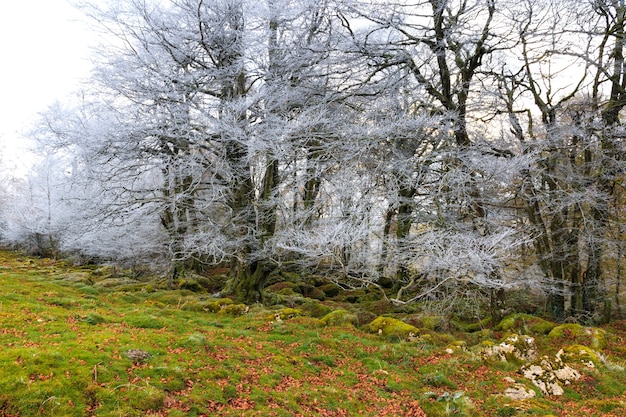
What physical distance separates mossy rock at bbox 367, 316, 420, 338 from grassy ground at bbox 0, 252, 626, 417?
0.29 metres

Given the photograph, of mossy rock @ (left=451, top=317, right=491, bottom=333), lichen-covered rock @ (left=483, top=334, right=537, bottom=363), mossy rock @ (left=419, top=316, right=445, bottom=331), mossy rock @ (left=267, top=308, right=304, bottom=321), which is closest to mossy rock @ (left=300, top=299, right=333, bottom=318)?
mossy rock @ (left=267, top=308, right=304, bottom=321)

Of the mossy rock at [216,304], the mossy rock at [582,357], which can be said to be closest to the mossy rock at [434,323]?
the mossy rock at [582,357]

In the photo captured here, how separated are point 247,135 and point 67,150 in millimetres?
5310

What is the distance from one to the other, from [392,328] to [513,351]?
8.32 ft

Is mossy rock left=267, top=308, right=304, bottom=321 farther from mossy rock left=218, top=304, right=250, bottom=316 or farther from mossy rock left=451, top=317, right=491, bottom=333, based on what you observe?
mossy rock left=451, top=317, right=491, bottom=333

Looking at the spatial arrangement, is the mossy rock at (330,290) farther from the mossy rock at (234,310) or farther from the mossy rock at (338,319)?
the mossy rock at (234,310)

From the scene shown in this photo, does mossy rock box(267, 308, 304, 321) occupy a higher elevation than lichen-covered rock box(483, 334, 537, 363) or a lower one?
higher

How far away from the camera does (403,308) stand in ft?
41.9

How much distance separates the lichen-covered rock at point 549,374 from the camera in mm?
6645

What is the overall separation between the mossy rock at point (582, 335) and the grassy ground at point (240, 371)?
0.32m

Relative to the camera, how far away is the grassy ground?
444cm

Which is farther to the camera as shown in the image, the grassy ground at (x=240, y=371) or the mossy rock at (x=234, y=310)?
the mossy rock at (x=234, y=310)

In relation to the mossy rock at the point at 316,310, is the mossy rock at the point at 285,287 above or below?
below

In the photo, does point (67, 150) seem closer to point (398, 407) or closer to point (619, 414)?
point (398, 407)
